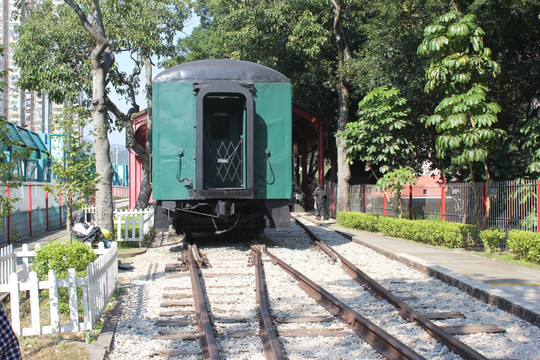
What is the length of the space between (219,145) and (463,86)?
6041mm

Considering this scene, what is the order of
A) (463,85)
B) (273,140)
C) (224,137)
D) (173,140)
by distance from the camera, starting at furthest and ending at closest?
1. (463,85)
2. (224,137)
3. (273,140)
4. (173,140)

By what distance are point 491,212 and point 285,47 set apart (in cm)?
1131

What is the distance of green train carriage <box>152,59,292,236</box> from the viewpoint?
10.7 m

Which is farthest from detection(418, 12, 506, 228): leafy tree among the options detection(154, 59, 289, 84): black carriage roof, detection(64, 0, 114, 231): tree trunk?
detection(64, 0, 114, 231): tree trunk

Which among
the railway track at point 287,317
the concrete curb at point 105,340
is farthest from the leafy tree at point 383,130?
the concrete curb at point 105,340

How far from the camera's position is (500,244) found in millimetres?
12070

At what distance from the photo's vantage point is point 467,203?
13844mm

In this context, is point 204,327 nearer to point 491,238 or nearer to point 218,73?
point 218,73

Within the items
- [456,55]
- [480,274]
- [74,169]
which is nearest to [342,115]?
[456,55]

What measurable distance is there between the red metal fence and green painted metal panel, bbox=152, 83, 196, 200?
715 centimetres

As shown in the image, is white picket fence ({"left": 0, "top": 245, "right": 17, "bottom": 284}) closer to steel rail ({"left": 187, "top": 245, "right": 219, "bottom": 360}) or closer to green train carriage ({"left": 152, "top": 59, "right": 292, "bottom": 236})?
steel rail ({"left": 187, "top": 245, "right": 219, "bottom": 360})

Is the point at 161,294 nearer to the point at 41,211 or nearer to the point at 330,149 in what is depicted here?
the point at 41,211

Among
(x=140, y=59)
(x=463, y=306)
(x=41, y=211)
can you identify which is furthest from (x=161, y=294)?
(x=140, y=59)

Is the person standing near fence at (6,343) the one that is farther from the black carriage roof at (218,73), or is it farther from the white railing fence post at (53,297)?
the black carriage roof at (218,73)
